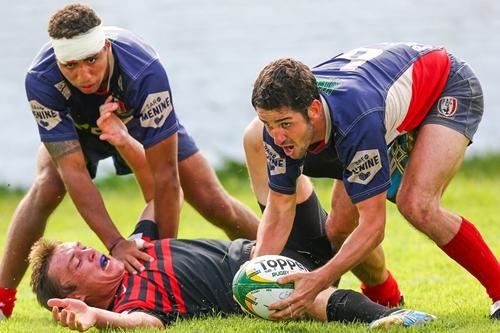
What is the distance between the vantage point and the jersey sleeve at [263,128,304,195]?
24.0 ft

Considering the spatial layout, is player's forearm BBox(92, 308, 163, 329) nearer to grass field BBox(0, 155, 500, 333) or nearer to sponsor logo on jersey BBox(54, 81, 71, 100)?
grass field BBox(0, 155, 500, 333)

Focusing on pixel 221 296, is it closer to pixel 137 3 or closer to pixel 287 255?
pixel 287 255

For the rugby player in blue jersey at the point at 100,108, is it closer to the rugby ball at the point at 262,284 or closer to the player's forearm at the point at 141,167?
the player's forearm at the point at 141,167

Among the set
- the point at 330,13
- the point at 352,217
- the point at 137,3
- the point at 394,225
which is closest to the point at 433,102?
the point at 352,217

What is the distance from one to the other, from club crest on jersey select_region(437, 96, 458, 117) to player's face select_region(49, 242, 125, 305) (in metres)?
2.29

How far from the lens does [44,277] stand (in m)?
7.77

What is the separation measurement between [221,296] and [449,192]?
22.9 ft

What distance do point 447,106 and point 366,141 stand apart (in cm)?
104

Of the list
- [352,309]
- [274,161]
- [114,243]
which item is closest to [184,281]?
[114,243]

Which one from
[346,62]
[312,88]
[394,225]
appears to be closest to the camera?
[312,88]

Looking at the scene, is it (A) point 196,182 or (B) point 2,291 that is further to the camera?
(A) point 196,182

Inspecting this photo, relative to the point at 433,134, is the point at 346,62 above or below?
above

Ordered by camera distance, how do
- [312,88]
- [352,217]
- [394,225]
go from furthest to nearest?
[394,225] → [352,217] → [312,88]

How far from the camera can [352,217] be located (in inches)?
326
